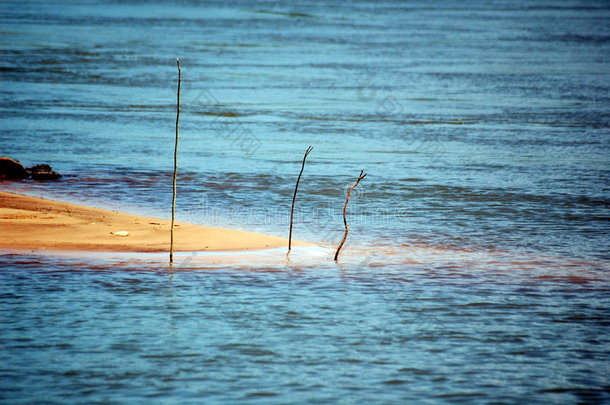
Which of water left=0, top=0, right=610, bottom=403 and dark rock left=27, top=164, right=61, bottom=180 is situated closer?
water left=0, top=0, right=610, bottom=403

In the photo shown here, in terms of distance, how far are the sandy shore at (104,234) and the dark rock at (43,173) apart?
4086 mm

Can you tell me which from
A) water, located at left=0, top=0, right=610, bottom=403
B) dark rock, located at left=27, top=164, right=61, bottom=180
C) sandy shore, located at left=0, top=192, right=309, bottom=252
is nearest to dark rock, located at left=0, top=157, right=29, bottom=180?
dark rock, located at left=27, top=164, right=61, bottom=180

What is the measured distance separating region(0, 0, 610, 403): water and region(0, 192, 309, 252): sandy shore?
603mm

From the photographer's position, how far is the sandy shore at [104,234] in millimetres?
14688

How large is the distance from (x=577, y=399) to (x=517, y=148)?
58.6ft

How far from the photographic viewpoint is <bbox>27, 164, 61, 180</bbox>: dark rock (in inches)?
817

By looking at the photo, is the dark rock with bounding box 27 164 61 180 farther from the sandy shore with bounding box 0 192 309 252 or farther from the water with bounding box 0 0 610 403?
the sandy shore with bounding box 0 192 309 252

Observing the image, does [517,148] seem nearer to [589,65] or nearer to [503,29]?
[589,65]

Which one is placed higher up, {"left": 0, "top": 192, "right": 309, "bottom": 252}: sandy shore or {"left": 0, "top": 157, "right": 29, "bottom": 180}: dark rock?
{"left": 0, "top": 157, "right": 29, "bottom": 180}: dark rock

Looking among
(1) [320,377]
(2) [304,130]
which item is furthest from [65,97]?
(1) [320,377]

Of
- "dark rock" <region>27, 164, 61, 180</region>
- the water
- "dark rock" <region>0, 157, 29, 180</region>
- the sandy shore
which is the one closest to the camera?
the water

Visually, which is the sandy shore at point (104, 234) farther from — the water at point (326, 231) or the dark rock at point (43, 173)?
the dark rock at point (43, 173)

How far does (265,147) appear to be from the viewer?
26797 mm

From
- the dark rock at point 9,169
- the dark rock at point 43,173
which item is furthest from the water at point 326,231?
the dark rock at point 9,169
